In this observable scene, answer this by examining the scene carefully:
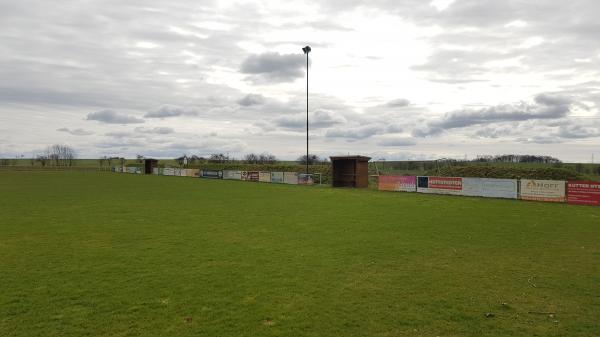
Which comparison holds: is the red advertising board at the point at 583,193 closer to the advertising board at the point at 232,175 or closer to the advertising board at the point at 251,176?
the advertising board at the point at 251,176

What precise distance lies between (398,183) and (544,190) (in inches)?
467

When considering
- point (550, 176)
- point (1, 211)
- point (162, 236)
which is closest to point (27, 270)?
point (162, 236)

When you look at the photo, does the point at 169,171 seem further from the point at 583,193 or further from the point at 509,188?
the point at 583,193

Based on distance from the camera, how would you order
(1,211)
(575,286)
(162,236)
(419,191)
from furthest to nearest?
(419,191) → (1,211) → (162,236) → (575,286)

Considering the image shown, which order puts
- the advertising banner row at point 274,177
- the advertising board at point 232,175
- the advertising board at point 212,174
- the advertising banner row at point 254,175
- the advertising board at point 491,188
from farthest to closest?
the advertising board at point 212,174 → the advertising board at point 232,175 → the advertising banner row at point 254,175 → the advertising banner row at point 274,177 → the advertising board at point 491,188

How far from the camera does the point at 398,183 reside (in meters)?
37.3

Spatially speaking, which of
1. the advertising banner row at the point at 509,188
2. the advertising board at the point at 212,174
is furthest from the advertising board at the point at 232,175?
the advertising banner row at the point at 509,188

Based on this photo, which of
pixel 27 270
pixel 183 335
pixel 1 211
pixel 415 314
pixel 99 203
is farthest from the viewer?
pixel 99 203

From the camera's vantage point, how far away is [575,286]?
897 cm

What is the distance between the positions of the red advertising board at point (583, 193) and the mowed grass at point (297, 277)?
9.50 meters

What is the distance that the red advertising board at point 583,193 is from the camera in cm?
2622

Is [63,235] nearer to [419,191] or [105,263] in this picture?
[105,263]

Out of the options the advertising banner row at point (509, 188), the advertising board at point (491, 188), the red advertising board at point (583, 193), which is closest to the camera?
the red advertising board at point (583, 193)

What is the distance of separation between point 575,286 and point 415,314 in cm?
429
